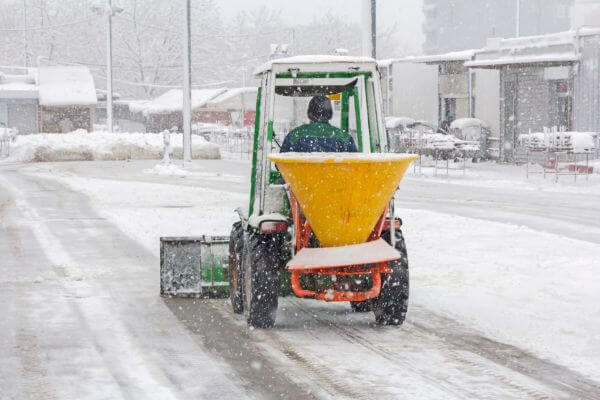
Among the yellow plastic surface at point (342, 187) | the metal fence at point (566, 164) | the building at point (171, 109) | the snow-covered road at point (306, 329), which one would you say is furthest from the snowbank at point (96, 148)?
the yellow plastic surface at point (342, 187)

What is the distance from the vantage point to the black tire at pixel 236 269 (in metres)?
9.22

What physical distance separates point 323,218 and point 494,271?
4.37 m

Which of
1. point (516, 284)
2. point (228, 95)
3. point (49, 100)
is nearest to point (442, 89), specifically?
point (49, 100)

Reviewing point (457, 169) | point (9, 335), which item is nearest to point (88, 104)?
point (457, 169)

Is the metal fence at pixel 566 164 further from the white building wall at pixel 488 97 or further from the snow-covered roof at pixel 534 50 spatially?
the white building wall at pixel 488 97

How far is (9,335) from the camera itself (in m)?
8.34

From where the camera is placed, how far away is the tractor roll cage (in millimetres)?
8797

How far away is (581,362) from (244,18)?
115 m

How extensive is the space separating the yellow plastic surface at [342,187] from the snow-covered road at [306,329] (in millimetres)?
904

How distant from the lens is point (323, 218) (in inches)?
311

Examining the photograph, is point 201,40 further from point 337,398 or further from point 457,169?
point 337,398

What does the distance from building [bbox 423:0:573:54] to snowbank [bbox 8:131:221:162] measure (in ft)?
259

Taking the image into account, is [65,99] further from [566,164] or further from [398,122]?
[566,164]

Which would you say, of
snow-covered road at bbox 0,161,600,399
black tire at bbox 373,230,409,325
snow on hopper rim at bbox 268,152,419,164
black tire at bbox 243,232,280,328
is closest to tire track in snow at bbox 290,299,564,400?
snow-covered road at bbox 0,161,600,399
